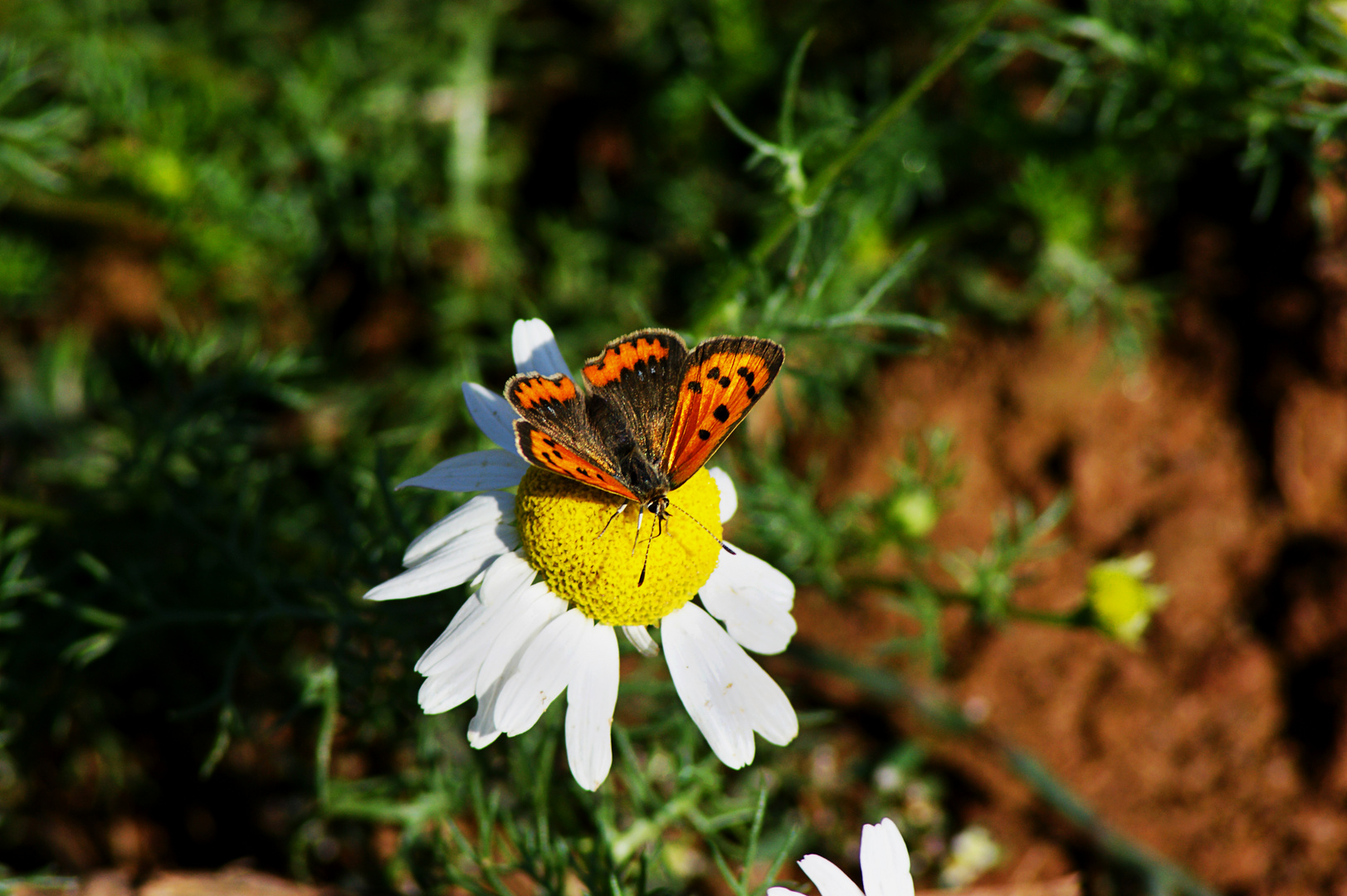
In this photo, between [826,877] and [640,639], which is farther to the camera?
[640,639]

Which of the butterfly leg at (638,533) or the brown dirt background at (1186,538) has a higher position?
the butterfly leg at (638,533)

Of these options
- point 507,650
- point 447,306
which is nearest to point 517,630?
point 507,650

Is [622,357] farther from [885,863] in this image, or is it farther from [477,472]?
[885,863]

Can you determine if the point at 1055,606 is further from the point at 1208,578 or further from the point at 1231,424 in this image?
the point at 1231,424

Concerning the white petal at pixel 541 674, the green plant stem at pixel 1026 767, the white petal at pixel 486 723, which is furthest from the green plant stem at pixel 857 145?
the green plant stem at pixel 1026 767

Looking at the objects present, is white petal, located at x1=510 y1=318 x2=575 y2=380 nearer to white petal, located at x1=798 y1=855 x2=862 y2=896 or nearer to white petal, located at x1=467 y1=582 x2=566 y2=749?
white petal, located at x1=467 y1=582 x2=566 y2=749

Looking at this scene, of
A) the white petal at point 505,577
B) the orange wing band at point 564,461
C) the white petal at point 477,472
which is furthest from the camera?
the white petal at point 477,472

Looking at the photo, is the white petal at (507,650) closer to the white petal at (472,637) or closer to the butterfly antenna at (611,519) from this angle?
the white petal at (472,637)
